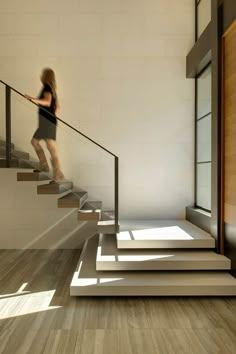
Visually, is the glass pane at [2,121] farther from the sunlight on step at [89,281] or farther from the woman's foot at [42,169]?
the sunlight on step at [89,281]

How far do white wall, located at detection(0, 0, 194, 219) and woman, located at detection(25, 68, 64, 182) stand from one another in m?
0.77

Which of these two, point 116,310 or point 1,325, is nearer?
point 1,325

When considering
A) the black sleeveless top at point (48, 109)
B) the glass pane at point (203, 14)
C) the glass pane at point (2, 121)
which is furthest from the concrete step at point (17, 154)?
the glass pane at point (203, 14)

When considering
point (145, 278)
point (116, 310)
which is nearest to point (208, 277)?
point (145, 278)

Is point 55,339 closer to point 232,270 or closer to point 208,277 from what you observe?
point 208,277

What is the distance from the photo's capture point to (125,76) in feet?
19.1

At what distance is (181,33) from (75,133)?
2516 millimetres

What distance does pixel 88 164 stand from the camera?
18.3ft

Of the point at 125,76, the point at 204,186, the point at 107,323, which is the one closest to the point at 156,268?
the point at 107,323

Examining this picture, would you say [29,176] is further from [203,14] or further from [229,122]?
[203,14]

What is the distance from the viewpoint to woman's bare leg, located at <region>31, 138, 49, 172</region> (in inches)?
189

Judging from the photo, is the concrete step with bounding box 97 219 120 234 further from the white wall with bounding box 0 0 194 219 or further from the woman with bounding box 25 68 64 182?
the white wall with bounding box 0 0 194 219

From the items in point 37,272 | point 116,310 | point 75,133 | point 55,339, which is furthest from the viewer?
point 75,133

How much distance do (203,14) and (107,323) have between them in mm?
4669
